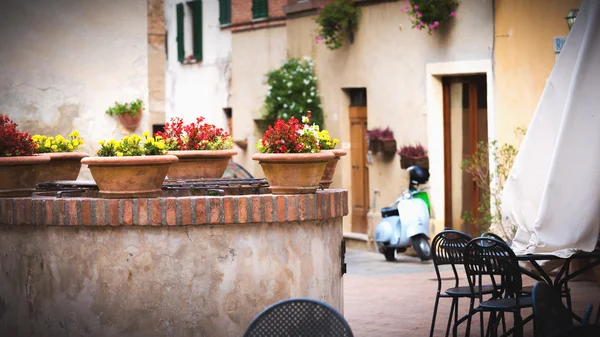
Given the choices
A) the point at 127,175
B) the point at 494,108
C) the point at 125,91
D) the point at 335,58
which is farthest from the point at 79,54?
the point at 127,175

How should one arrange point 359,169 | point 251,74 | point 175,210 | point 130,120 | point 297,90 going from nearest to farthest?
point 175,210, point 130,120, point 359,169, point 297,90, point 251,74

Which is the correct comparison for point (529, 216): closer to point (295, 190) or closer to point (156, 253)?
point (295, 190)

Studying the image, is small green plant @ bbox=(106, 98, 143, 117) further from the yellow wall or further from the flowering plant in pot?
the yellow wall

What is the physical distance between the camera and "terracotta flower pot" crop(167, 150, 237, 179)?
9609 millimetres

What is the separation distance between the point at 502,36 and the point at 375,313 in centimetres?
578

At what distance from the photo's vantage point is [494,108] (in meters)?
15.2

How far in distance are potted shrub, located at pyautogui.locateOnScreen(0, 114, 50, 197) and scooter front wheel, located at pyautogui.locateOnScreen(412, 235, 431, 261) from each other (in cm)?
801

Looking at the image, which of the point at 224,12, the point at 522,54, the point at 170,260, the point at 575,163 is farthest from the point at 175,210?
the point at 224,12

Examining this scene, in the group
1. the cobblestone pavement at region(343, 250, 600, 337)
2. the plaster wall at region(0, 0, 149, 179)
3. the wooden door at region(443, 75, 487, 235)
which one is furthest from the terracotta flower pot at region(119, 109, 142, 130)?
the wooden door at region(443, 75, 487, 235)

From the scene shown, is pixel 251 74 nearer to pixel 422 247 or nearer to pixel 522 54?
pixel 422 247

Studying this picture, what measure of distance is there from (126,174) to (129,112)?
31.6ft

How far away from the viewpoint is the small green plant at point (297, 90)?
1945cm

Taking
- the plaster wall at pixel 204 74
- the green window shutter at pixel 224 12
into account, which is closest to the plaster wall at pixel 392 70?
the green window shutter at pixel 224 12

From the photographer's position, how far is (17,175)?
26.5 feet
